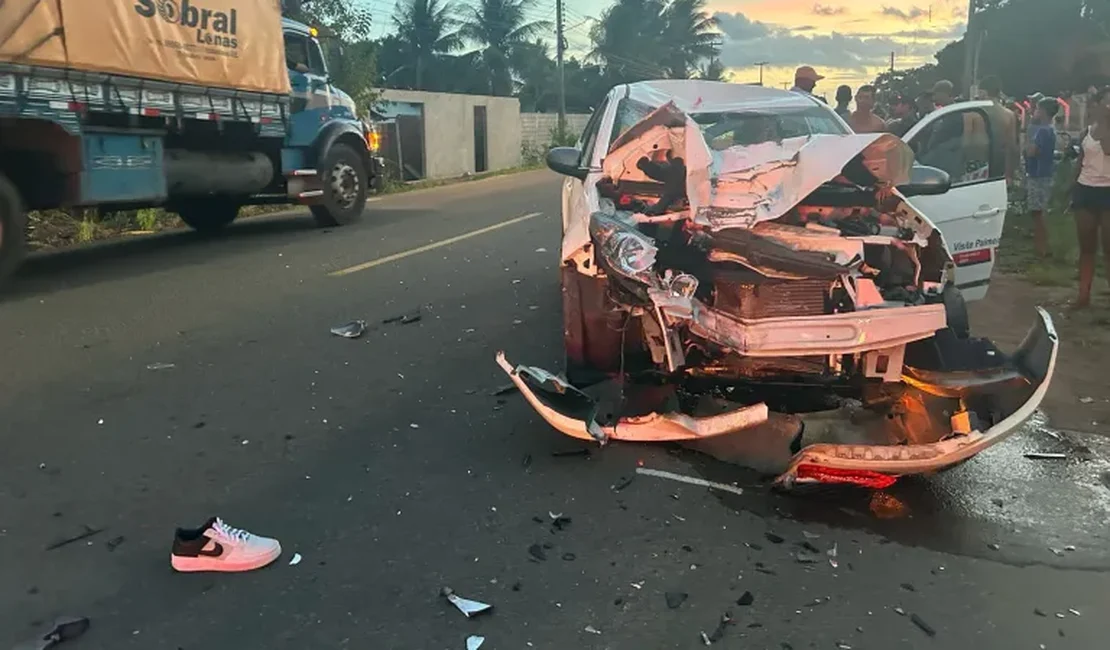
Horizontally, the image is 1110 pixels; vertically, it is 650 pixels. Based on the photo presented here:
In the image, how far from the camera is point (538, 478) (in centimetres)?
423

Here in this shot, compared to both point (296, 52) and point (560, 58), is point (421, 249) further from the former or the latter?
point (560, 58)

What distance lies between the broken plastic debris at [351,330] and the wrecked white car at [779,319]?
7.87 feet

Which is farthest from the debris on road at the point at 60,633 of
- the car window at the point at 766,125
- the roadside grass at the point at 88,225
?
the roadside grass at the point at 88,225

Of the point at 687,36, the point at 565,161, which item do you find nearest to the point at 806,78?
the point at 565,161

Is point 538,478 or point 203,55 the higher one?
point 203,55

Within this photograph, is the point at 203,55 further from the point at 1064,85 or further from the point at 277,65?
the point at 1064,85

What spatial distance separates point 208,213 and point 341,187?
1896 millimetres

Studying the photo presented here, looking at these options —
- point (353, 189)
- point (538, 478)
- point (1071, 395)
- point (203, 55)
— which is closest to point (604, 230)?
point (538, 478)

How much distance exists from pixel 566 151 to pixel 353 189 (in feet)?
27.1

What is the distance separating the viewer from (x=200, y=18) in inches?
429

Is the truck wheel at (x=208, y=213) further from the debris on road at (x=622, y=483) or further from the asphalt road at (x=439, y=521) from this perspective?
the debris on road at (x=622, y=483)

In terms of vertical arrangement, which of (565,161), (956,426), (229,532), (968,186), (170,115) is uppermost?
(170,115)

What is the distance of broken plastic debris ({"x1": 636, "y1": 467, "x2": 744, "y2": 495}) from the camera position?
4.15 metres

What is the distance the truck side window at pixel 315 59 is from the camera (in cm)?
1355
